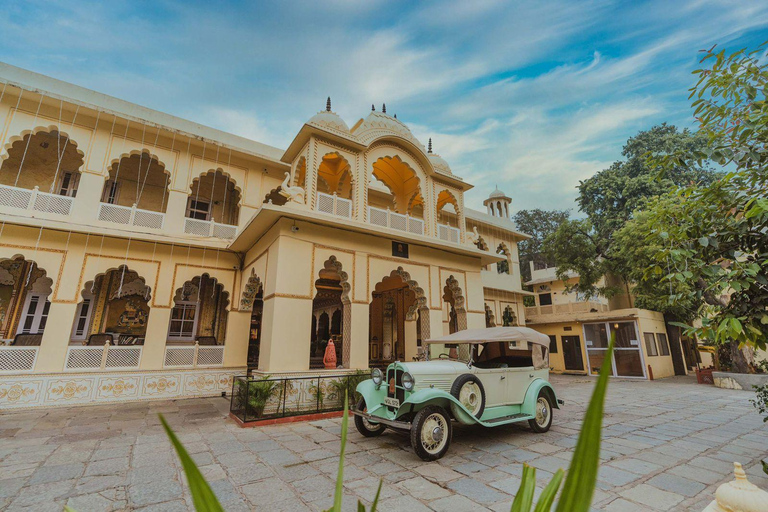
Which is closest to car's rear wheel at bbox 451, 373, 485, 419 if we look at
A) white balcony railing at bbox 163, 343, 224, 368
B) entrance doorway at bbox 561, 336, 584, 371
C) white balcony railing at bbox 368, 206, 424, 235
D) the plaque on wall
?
the plaque on wall

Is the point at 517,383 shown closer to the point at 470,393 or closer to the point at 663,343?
the point at 470,393

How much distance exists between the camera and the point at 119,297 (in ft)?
36.6

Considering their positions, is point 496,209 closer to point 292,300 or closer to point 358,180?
point 358,180

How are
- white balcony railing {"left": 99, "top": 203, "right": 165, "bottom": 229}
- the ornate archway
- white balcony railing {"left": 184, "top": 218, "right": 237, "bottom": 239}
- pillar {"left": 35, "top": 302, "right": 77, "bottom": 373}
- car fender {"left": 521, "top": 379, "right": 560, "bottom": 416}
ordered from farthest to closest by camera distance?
the ornate archway → white balcony railing {"left": 184, "top": 218, "right": 237, "bottom": 239} → white balcony railing {"left": 99, "top": 203, "right": 165, "bottom": 229} → pillar {"left": 35, "top": 302, "right": 77, "bottom": 373} → car fender {"left": 521, "top": 379, "right": 560, "bottom": 416}

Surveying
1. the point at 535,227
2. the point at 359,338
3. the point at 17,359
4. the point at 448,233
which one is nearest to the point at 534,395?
→ the point at 359,338

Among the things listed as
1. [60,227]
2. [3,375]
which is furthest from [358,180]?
[3,375]

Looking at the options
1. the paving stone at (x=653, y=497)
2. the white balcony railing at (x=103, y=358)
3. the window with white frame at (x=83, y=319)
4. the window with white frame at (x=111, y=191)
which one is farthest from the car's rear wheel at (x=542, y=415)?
the window with white frame at (x=111, y=191)

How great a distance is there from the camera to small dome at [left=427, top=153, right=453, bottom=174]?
12.6m

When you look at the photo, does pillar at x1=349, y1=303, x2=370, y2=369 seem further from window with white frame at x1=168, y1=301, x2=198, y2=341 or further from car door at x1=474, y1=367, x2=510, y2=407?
window with white frame at x1=168, y1=301, x2=198, y2=341

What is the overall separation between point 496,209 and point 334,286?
1095 centimetres

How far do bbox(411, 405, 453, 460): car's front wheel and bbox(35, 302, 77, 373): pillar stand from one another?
895 centimetres

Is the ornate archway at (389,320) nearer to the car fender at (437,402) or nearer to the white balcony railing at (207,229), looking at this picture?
the white balcony railing at (207,229)

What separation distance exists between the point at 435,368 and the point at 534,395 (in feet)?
6.49

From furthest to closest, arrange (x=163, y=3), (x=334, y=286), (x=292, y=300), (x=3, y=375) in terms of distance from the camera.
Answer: (x=334, y=286)
(x=292, y=300)
(x=3, y=375)
(x=163, y=3)
